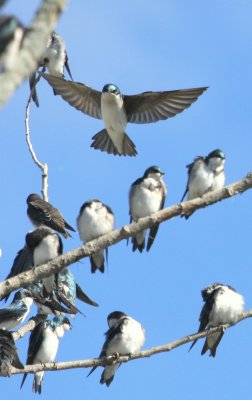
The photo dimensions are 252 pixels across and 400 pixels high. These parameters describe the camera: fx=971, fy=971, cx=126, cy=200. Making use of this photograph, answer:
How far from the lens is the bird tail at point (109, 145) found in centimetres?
1077

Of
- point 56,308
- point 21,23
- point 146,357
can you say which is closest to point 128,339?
point 56,308

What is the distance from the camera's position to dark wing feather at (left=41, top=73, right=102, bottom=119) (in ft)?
38.2

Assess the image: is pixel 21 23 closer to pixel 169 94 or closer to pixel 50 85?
pixel 169 94

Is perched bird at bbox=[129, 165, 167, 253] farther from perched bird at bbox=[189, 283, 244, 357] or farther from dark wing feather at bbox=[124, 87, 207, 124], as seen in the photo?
dark wing feather at bbox=[124, 87, 207, 124]

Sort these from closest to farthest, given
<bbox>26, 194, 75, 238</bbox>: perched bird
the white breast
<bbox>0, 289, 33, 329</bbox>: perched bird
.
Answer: the white breast → <bbox>26, 194, 75, 238</bbox>: perched bird → <bbox>0, 289, 33, 329</bbox>: perched bird

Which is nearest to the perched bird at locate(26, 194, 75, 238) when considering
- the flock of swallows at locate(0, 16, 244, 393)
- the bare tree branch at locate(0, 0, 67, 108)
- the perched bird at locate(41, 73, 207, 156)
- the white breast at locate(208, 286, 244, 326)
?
the flock of swallows at locate(0, 16, 244, 393)

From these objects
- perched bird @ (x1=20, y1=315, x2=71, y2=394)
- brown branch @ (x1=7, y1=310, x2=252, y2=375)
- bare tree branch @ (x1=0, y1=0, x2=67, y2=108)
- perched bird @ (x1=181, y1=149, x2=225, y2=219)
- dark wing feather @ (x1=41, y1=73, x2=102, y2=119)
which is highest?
dark wing feather @ (x1=41, y1=73, x2=102, y2=119)

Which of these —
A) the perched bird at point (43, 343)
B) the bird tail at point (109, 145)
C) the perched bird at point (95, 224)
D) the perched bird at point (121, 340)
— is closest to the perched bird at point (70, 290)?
the perched bird at point (121, 340)

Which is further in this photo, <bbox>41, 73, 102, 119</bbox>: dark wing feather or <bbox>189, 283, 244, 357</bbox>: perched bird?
<bbox>41, 73, 102, 119</bbox>: dark wing feather

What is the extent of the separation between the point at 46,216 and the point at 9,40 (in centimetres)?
654

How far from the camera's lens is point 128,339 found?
8.77m

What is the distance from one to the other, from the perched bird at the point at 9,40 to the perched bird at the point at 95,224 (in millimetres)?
4952

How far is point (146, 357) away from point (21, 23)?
435 centimetres

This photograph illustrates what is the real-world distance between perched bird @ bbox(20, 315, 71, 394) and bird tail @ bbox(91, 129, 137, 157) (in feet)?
6.37
